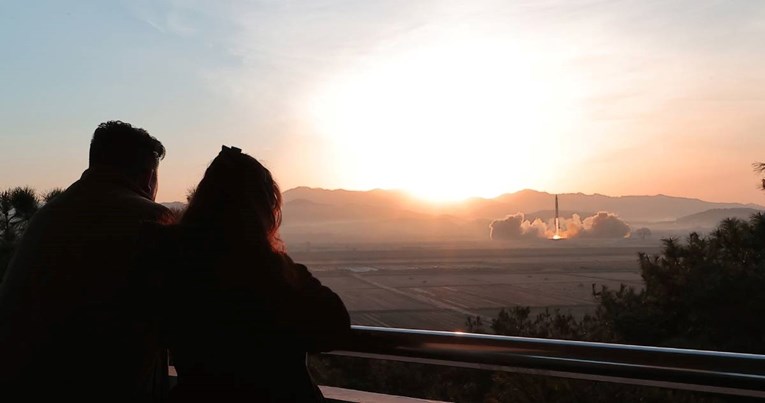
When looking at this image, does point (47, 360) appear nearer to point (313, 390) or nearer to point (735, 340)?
point (313, 390)

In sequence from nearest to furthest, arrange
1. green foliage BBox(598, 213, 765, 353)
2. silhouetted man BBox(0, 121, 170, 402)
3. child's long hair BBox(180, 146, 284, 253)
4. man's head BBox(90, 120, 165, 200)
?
child's long hair BBox(180, 146, 284, 253) < silhouetted man BBox(0, 121, 170, 402) < man's head BBox(90, 120, 165, 200) < green foliage BBox(598, 213, 765, 353)

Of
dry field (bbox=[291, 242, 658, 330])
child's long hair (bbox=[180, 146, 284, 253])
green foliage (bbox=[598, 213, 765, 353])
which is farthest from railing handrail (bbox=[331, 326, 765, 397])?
dry field (bbox=[291, 242, 658, 330])

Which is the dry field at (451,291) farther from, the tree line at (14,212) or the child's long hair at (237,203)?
the child's long hair at (237,203)

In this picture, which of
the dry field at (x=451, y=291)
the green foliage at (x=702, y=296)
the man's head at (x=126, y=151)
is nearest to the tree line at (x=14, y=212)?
the man's head at (x=126, y=151)

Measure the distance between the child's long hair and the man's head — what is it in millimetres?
559

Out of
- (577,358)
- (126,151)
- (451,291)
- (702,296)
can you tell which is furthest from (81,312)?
(451,291)

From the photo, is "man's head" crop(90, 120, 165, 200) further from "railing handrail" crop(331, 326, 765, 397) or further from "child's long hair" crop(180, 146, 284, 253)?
"railing handrail" crop(331, 326, 765, 397)

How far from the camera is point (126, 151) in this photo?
2.03m

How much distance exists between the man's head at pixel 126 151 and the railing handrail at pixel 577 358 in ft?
2.79

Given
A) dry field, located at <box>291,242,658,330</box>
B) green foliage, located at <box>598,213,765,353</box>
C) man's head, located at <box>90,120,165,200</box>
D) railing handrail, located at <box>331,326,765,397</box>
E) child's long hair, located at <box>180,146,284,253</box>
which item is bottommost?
dry field, located at <box>291,242,658,330</box>

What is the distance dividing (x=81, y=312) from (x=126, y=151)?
541 mm

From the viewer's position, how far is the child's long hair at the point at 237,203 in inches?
58.5

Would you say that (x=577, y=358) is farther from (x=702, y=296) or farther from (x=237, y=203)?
(x=702, y=296)

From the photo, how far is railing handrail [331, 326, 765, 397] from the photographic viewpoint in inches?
60.8
